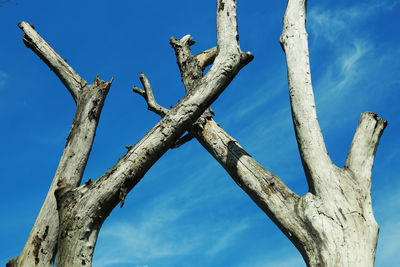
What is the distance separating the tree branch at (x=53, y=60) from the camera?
6.47 m

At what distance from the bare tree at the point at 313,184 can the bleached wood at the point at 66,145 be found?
2.16m

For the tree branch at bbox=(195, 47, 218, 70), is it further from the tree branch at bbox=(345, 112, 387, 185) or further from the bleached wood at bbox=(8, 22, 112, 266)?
the tree branch at bbox=(345, 112, 387, 185)

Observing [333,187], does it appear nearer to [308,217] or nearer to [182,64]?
[308,217]

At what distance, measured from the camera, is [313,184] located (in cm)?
560

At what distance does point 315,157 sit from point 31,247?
164 inches

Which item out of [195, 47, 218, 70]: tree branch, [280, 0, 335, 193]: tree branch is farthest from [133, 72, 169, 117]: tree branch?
[280, 0, 335, 193]: tree branch

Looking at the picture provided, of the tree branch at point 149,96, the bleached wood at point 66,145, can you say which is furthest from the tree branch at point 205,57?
the bleached wood at point 66,145

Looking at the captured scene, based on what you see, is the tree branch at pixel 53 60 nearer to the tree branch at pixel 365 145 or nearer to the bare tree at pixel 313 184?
the bare tree at pixel 313 184

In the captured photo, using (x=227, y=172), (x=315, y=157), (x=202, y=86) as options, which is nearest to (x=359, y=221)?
(x=315, y=157)

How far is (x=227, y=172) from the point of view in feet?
21.9

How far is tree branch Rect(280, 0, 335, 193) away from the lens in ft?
18.4

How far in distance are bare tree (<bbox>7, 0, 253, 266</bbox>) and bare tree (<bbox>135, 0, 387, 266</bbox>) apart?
96 centimetres

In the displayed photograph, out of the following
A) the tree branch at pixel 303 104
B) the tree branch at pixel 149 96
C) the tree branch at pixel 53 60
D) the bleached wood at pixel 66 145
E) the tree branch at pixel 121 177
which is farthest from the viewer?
the tree branch at pixel 149 96

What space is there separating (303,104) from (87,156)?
10.9 ft
